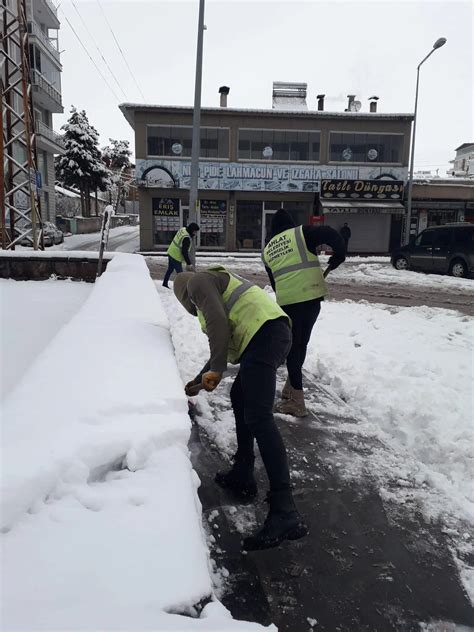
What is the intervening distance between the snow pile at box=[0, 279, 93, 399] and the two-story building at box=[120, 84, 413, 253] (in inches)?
669

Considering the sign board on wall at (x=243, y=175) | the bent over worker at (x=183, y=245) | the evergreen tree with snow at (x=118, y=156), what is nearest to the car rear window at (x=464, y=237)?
the bent over worker at (x=183, y=245)

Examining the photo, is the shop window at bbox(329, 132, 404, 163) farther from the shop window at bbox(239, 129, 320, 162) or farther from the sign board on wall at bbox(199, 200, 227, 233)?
the sign board on wall at bbox(199, 200, 227, 233)

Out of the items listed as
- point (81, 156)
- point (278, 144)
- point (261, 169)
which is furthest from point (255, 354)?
Result: point (81, 156)

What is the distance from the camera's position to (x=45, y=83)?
3319cm

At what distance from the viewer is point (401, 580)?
2.45 m

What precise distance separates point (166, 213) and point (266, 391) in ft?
80.7

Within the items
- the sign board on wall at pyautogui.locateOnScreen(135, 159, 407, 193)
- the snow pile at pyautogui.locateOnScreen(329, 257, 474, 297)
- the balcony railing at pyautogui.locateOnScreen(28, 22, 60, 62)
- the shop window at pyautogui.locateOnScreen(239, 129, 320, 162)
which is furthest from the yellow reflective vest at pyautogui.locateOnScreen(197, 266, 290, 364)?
the balcony railing at pyautogui.locateOnScreen(28, 22, 60, 62)

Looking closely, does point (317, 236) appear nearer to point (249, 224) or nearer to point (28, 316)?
point (28, 316)

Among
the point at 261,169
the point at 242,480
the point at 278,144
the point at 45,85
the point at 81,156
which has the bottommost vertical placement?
the point at 242,480

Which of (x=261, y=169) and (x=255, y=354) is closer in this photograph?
(x=255, y=354)

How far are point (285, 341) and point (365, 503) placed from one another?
1198 millimetres

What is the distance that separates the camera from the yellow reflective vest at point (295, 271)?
13.9 ft

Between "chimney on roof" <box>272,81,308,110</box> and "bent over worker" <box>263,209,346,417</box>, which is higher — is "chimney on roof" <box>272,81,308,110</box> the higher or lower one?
the higher one

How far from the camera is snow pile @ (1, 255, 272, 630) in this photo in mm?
1279
